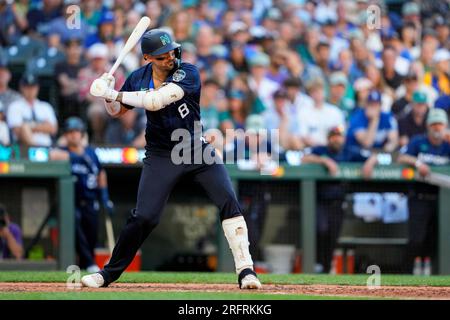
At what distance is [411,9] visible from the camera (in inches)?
583

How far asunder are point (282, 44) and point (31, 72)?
3400mm

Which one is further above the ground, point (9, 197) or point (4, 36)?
point (4, 36)

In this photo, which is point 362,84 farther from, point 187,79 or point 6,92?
point 187,79

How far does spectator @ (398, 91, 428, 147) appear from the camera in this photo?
1262 cm

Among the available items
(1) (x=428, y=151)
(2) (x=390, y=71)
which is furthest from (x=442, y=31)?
(1) (x=428, y=151)

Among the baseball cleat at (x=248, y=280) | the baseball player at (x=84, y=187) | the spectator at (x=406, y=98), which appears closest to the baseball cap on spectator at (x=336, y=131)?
the spectator at (x=406, y=98)

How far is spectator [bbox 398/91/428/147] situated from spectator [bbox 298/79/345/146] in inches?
29.2

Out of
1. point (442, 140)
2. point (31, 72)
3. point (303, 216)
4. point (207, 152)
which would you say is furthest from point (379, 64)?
Answer: point (207, 152)

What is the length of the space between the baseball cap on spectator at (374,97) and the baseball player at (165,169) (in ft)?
17.9

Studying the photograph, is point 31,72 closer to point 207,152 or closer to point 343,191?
point 343,191

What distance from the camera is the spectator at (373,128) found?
12.4 metres

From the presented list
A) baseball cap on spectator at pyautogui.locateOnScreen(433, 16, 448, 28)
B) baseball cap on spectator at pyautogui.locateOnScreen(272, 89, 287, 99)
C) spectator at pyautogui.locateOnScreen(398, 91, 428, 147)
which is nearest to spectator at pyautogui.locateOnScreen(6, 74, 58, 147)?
baseball cap on spectator at pyautogui.locateOnScreen(272, 89, 287, 99)

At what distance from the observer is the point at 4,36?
12953mm
